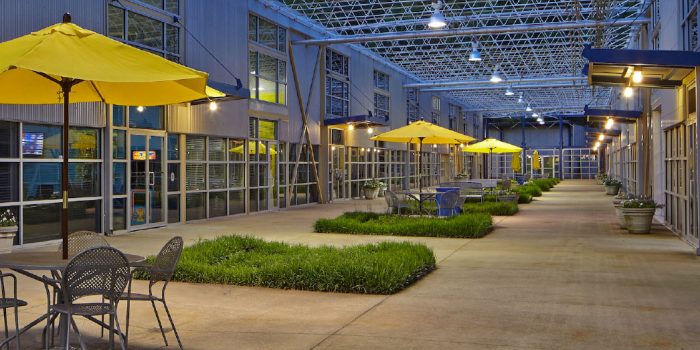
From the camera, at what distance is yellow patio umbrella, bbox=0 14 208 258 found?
5219mm

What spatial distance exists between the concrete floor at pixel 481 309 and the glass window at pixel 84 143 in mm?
5553

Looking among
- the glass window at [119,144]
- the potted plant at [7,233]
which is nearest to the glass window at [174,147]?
the glass window at [119,144]

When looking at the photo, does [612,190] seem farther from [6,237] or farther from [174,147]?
[6,237]

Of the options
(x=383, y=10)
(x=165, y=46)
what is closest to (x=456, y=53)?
(x=383, y=10)

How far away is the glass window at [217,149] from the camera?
1911cm

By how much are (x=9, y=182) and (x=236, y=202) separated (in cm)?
878

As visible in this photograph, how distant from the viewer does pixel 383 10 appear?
84.6ft

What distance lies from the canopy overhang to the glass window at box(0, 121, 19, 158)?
31.2 ft

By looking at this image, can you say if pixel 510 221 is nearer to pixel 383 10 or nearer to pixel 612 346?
pixel 383 10

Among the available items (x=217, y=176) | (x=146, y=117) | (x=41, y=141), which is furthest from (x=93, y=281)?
(x=217, y=176)

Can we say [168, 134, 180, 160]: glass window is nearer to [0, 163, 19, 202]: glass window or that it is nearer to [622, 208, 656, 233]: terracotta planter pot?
[0, 163, 19, 202]: glass window

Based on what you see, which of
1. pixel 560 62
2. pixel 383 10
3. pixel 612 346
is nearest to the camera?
pixel 612 346

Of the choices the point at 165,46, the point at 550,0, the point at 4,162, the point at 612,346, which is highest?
the point at 550,0

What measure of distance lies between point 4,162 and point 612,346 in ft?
33.8
